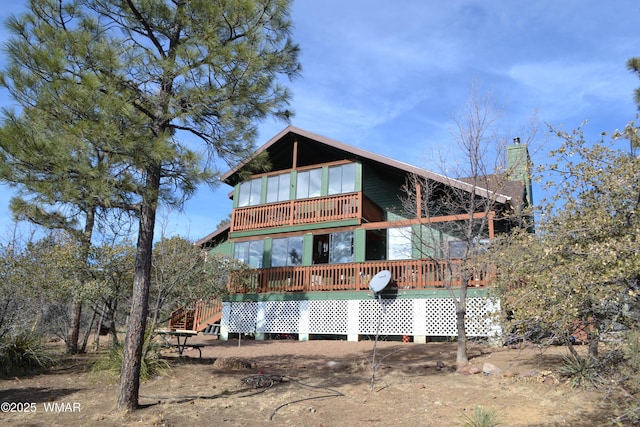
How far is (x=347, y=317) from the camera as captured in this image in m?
16.2

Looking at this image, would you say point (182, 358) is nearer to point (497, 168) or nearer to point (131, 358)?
point (131, 358)

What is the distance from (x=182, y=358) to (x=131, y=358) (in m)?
4.62

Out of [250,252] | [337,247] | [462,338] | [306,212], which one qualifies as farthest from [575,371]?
[250,252]

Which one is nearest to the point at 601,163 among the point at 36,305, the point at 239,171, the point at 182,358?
the point at 239,171

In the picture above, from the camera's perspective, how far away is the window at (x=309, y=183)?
1862 cm

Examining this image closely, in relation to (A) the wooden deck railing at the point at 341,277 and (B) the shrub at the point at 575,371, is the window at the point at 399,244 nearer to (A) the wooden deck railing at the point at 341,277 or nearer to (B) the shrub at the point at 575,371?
(A) the wooden deck railing at the point at 341,277

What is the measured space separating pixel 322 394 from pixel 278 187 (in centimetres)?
1248

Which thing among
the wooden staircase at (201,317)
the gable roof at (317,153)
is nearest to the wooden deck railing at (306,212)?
the gable roof at (317,153)

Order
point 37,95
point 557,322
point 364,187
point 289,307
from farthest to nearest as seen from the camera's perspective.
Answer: point 364,187 < point 289,307 < point 37,95 < point 557,322

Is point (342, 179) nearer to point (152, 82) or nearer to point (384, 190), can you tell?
point (384, 190)

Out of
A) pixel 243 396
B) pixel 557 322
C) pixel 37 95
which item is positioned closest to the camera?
pixel 557 322

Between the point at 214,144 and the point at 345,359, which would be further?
the point at 345,359

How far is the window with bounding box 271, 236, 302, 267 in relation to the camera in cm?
1847

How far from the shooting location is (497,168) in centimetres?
1100
